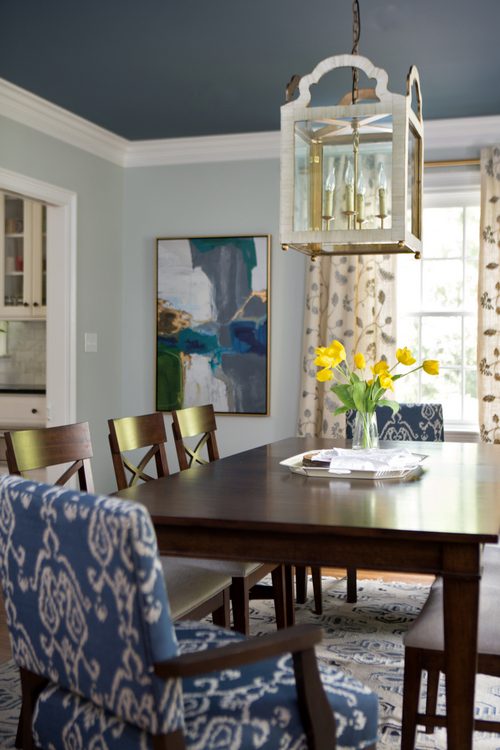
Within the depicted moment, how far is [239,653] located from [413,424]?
2.92 metres

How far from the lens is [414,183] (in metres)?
2.88

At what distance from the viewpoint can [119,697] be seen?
144 cm

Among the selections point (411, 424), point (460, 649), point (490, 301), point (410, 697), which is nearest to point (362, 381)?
point (410, 697)

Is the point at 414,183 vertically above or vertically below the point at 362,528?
above

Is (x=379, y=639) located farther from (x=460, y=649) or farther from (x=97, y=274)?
(x=97, y=274)

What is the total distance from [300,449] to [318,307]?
2.27 metres

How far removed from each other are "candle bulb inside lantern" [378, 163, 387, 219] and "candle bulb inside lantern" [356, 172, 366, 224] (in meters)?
0.05

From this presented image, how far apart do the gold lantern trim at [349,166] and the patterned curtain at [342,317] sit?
263 cm

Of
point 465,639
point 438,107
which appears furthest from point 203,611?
point 438,107

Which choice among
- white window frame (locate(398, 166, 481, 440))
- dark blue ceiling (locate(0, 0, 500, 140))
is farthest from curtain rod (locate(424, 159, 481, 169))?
dark blue ceiling (locate(0, 0, 500, 140))

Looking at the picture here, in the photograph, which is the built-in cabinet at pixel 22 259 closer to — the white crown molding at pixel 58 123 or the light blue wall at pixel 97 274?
the light blue wall at pixel 97 274

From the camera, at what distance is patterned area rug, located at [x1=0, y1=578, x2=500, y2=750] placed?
8.72ft

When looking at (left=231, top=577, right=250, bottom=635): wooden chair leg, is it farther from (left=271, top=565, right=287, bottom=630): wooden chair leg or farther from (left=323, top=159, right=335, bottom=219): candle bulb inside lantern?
(left=323, top=159, right=335, bottom=219): candle bulb inside lantern

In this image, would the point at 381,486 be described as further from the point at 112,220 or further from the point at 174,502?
the point at 112,220
